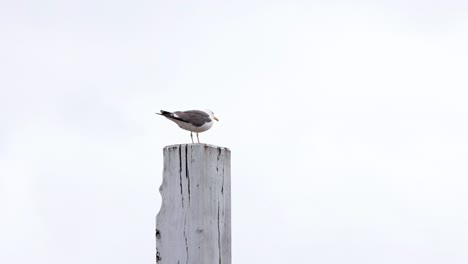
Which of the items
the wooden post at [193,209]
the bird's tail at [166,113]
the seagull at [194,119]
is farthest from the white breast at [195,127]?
the wooden post at [193,209]

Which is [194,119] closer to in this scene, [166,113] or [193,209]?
[166,113]

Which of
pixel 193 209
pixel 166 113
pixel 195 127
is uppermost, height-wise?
pixel 166 113

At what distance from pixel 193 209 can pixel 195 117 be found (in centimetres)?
259

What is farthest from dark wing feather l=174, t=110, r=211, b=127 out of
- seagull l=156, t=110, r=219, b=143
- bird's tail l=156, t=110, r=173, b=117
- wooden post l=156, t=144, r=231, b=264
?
wooden post l=156, t=144, r=231, b=264

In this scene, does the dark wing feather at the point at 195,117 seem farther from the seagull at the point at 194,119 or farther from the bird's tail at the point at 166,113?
the bird's tail at the point at 166,113

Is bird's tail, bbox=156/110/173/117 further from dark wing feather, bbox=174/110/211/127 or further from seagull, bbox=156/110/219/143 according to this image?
dark wing feather, bbox=174/110/211/127

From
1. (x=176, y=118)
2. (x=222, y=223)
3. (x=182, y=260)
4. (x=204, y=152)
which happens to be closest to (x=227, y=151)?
(x=204, y=152)

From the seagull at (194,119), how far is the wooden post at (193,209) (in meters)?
2.36

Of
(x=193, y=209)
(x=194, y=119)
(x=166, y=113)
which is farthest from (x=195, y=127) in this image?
(x=193, y=209)

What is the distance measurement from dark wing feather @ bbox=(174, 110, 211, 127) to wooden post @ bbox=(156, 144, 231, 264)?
237 cm

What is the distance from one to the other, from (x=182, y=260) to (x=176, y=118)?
8.69 feet

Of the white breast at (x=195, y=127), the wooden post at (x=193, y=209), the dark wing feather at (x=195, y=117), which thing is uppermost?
the dark wing feather at (x=195, y=117)

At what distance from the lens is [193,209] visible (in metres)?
3.60

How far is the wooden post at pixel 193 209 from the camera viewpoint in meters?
3.58
